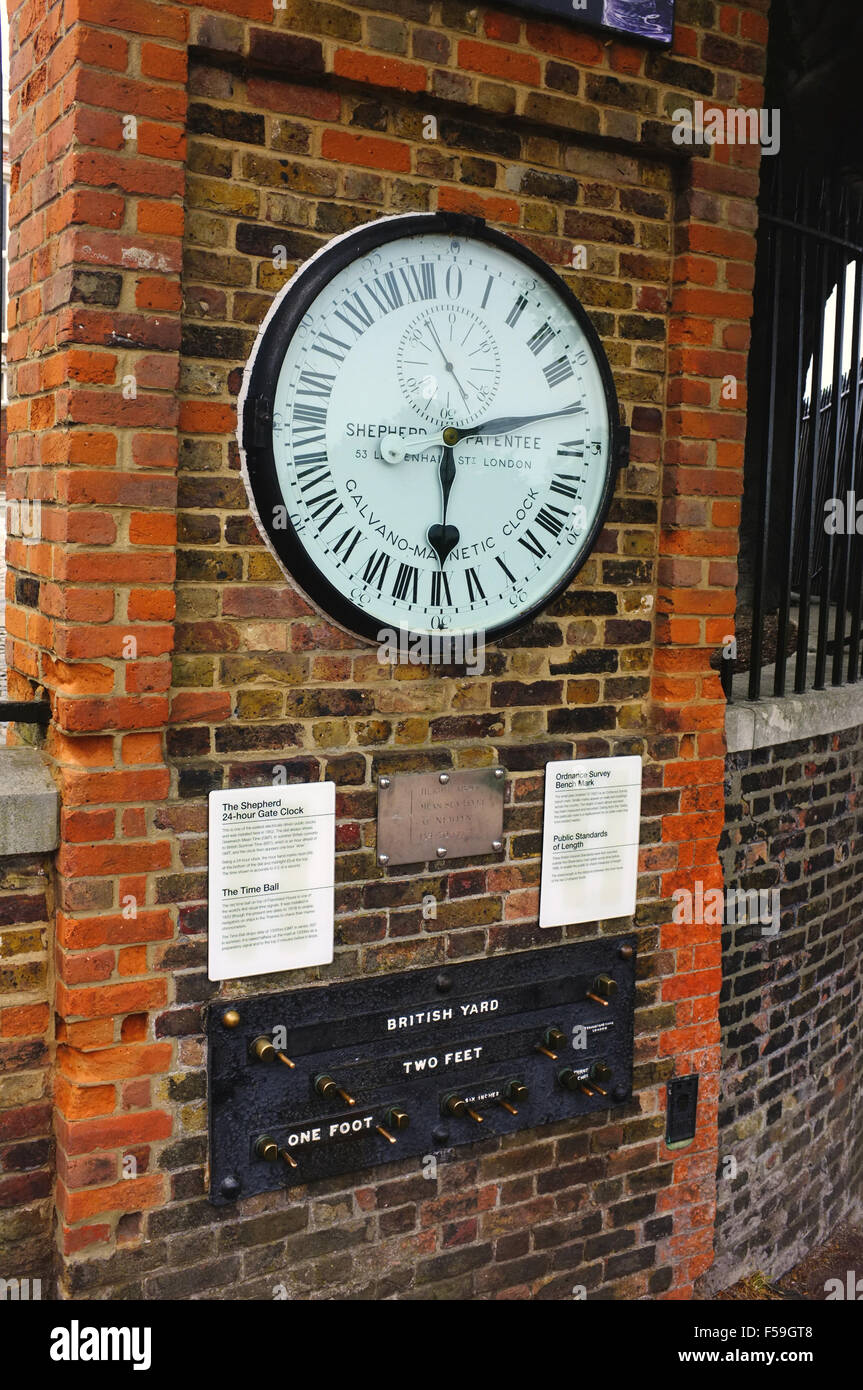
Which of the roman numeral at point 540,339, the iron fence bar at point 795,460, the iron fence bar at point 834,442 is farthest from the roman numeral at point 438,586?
the iron fence bar at point 834,442

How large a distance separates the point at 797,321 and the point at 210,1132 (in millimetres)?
3021

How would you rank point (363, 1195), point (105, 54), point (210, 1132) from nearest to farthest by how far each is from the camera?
point (105, 54), point (210, 1132), point (363, 1195)

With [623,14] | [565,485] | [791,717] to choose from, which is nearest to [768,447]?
[791,717]

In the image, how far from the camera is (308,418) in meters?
2.60

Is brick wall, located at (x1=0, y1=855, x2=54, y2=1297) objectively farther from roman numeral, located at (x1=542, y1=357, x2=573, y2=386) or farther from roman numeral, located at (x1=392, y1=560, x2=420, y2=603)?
roman numeral, located at (x1=542, y1=357, x2=573, y2=386)

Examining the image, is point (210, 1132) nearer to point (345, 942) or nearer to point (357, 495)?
point (345, 942)

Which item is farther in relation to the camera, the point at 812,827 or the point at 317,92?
the point at 812,827

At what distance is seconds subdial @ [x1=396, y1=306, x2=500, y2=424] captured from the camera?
2.72 meters

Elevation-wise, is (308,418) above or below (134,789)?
above

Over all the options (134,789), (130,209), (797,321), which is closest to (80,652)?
(134,789)

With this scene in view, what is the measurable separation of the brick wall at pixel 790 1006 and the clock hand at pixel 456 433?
4.43 ft

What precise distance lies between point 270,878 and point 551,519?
117 centimetres

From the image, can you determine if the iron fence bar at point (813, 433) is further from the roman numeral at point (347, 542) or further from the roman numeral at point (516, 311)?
the roman numeral at point (347, 542)

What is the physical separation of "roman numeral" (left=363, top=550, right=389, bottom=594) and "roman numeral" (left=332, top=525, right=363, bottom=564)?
0.05 meters
